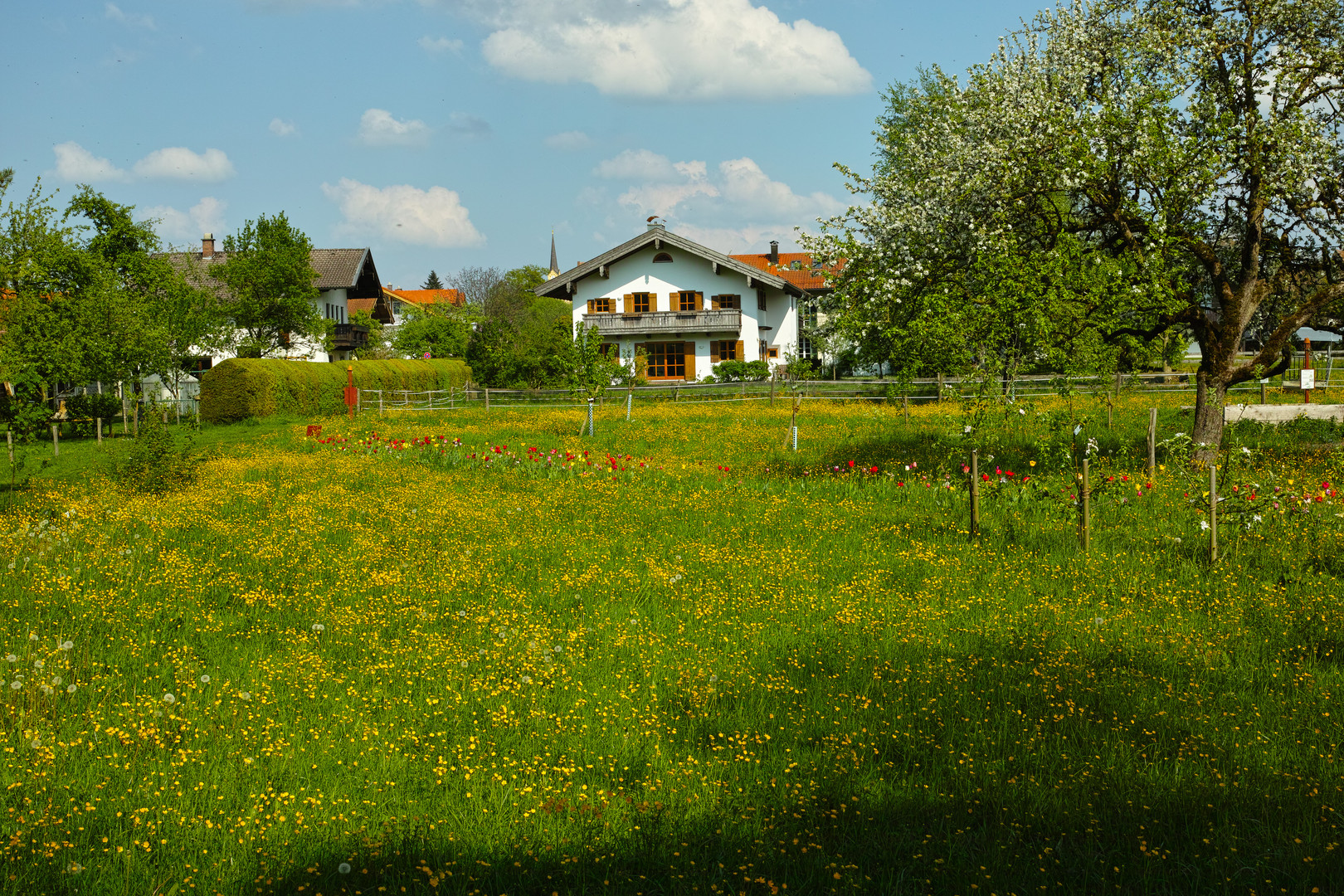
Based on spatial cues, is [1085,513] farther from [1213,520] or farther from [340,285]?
[340,285]

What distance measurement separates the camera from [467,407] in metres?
37.4

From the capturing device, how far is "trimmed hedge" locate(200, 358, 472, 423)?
1315 inches

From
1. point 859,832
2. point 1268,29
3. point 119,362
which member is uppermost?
point 1268,29

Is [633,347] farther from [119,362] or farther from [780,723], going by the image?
[780,723]

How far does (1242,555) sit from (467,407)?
3113 centimetres

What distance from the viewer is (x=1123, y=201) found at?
14.4 metres

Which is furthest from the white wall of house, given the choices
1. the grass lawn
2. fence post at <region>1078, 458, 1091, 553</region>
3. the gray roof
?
fence post at <region>1078, 458, 1091, 553</region>

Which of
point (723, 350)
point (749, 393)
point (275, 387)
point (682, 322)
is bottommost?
point (749, 393)

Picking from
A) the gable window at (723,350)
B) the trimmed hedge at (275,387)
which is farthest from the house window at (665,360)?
the trimmed hedge at (275,387)

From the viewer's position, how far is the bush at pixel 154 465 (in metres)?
14.6

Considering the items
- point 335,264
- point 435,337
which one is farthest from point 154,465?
point 335,264

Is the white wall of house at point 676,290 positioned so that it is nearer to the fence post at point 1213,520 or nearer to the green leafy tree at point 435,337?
the green leafy tree at point 435,337

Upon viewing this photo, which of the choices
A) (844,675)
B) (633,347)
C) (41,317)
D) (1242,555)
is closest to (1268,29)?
(1242,555)

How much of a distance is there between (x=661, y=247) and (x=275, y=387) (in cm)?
2214
